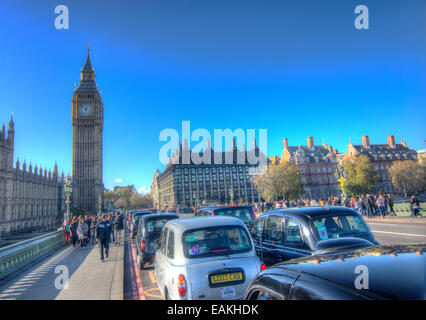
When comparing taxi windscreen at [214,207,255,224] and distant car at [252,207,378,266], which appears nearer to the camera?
distant car at [252,207,378,266]

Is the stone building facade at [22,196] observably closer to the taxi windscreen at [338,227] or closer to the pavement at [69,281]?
the pavement at [69,281]

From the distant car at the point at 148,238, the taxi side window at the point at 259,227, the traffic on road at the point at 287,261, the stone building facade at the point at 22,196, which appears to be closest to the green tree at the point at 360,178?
the distant car at the point at 148,238

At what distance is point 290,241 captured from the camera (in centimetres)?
569

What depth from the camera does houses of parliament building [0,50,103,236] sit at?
5747cm

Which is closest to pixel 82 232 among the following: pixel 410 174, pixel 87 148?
pixel 410 174

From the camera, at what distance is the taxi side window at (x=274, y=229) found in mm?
6110

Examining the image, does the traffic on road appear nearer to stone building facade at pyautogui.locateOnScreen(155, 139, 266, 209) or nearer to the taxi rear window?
the taxi rear window

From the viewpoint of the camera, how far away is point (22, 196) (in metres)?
61.6

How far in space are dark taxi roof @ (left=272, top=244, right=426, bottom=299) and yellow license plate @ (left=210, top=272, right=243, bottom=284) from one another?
85.7 inches

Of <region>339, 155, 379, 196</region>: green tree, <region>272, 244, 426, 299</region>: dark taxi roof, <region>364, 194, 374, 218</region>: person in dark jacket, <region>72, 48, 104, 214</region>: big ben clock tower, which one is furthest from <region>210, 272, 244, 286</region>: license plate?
<region>72, 48, 104, 214</region>: big ben clock tower

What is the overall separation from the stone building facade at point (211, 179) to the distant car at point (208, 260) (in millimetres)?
94467

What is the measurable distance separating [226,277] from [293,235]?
2037 millimetres

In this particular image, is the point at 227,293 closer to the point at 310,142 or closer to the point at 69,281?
the point at 69,281
